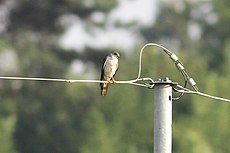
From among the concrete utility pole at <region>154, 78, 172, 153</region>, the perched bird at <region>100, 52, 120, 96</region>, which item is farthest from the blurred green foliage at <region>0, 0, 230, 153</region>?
the concrete utility pole at <region>154, 78, 172, 153</region>

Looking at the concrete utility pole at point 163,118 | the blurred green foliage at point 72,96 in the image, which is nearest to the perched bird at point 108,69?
the concrete utility pole at point 163,118

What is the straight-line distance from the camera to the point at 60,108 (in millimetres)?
37000

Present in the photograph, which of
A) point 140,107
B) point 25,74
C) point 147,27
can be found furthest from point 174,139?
point 147,27

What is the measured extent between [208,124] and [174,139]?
103cm

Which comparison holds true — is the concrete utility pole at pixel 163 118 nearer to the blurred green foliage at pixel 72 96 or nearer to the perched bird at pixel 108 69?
the perched bird at pixel 108 69

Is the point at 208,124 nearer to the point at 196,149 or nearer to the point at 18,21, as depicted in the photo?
the point at 196,149

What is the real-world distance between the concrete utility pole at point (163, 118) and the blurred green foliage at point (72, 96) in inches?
976

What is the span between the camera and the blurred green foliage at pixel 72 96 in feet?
109

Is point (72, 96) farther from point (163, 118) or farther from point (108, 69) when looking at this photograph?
point (163, 118)

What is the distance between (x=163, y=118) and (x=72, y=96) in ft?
98.4

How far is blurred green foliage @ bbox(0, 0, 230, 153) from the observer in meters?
33.3

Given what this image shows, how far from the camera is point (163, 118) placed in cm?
704

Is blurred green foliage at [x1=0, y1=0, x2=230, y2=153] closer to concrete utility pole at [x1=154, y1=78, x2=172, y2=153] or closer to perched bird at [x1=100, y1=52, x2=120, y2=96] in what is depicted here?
perched bird at [x1=100, y1=52, x2=120, y2=96]

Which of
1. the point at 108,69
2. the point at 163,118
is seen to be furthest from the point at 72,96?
the point at 163,118
